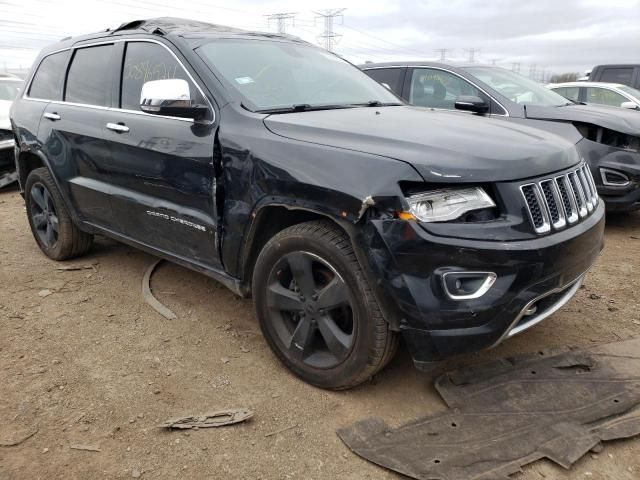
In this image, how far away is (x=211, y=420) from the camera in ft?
8.29

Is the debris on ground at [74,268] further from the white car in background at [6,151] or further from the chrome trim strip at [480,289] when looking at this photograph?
the white car in background at [6,151]

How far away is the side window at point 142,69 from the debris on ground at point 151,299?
1.33m

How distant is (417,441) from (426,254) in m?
0.83

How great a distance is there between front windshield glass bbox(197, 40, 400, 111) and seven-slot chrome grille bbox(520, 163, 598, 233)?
1364 mm

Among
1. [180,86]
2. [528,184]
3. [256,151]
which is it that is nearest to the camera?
[528,184]

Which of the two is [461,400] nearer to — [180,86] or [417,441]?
[417,441]

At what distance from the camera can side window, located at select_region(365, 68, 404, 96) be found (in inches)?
248

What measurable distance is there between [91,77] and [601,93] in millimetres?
7686

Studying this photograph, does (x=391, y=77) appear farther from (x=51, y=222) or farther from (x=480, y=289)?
(x=480, y=289)

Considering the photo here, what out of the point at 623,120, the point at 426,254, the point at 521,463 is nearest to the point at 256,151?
the point at 426,254

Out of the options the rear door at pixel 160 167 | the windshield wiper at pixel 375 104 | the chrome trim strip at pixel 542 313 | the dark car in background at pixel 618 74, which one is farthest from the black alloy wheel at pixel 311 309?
the dark car in background at pixel 618 74

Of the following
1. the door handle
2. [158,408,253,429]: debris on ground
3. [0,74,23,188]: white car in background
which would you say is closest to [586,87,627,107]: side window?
the door handle

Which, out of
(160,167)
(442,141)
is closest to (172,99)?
(160,167)

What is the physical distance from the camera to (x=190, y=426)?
2.49 metres
